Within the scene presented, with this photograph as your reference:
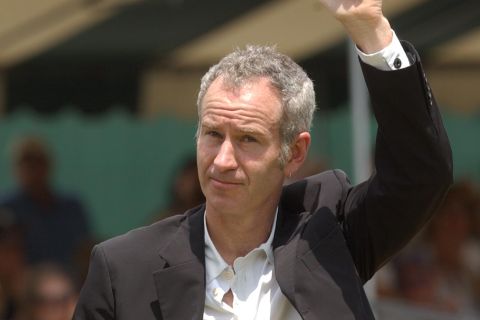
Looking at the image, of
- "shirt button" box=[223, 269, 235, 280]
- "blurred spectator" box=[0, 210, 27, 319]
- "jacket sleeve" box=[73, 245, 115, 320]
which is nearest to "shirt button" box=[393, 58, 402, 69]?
"shirt button" box=[223, 269, 235, 280]

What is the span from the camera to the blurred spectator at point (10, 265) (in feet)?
19.6

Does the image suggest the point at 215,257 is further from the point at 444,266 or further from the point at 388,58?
the point at 444,266

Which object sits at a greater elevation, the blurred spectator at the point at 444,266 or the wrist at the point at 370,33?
the wrist at the point at 370,33

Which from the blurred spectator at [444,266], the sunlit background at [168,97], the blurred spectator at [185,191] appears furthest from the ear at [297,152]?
→ the blurred spectator at [444,266]

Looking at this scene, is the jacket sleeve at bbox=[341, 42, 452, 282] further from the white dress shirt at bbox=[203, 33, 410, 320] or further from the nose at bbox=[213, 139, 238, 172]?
the nose at bbox=[213, 139, 238, 172]

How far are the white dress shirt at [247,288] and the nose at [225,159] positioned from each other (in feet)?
0.81

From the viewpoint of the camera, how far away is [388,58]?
2.71 metres

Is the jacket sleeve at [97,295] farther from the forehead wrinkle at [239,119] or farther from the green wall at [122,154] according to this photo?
the green wall at [122,154]

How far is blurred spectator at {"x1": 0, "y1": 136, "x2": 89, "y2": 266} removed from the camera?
6918 mm

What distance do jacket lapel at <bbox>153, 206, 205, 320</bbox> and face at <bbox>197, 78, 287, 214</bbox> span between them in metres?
0.13

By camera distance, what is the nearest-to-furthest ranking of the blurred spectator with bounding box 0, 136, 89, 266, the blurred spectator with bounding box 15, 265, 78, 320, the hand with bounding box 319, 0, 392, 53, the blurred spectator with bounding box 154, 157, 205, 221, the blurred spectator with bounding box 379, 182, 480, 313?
1. the hand with bounding box 319, 0, 392, 53
2. the blurred spectator with bounding box 15, 265, 78, 320
3. the blurred spectator with bounding box 154, 157, 205, 221
4. the blurred spectator with bounding box 379, 182, 480, 313
5. the blurred spectator with bounding box 0, 136, 89, 266

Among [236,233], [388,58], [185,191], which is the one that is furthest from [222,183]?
[185,191]

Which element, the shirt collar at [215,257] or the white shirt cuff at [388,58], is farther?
the shirt collar at [215,257]

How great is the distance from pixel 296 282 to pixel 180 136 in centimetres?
487
